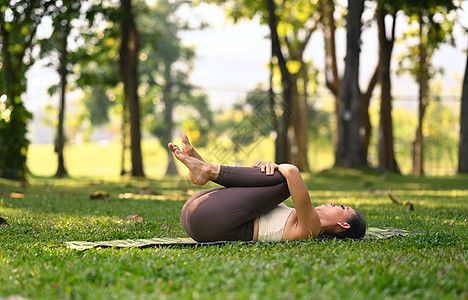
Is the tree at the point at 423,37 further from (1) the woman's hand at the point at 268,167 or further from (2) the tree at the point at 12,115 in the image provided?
(1) the woman's hand at the point at 268,167

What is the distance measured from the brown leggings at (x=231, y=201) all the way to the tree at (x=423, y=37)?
14.5m

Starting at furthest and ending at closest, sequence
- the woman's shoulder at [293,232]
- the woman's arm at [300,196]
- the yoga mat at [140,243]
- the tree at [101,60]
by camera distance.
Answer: the tree at [101,60] → the woman's shoulder at [293,232] → the woman's arm at [300,196] → the yoga mat at [140,243]

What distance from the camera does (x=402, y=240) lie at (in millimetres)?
4496

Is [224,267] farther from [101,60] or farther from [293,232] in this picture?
[101,60]

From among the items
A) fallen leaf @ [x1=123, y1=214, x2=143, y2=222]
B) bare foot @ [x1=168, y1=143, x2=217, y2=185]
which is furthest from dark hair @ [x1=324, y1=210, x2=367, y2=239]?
fallen leaf @ [x1=123, y1=214, x2=143, y2=222]

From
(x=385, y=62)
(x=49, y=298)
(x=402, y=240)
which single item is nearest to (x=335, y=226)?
(x=402, y=240)

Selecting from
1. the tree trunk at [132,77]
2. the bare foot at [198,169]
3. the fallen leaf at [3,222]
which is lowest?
the fallen leaf at [3,222]

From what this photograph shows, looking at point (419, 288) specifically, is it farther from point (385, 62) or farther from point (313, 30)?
point (313, 30)

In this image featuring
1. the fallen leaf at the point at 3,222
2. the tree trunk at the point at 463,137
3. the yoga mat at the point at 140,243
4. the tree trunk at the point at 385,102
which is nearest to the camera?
the yoga mat at the point at 140,243

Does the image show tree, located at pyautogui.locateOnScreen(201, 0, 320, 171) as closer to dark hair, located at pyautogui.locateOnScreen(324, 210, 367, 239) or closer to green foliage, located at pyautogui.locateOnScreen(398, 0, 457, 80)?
green foliage, located at pyautogui.locateOnScreen(398, 0, 457, 80)

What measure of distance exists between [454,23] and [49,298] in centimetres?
1983

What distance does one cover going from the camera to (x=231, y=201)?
13.9 ft

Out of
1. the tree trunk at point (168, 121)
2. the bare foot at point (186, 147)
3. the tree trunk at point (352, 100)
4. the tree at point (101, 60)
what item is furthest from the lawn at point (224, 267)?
the tree trunk at point (168, 121)

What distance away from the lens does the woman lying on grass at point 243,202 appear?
13.8 feet
